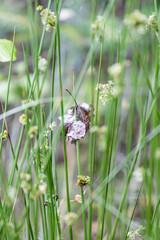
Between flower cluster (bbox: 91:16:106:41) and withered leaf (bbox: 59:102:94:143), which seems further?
withered leaf (bbox: 59:102:94:143)

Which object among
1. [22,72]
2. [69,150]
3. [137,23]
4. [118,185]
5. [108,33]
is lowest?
[118,185]

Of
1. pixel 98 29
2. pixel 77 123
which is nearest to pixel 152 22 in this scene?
pixel 98 29

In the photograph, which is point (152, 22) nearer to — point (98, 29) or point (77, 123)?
point (98, 29)

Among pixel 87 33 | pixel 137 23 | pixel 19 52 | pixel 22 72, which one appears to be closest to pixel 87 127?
pixel 137 23

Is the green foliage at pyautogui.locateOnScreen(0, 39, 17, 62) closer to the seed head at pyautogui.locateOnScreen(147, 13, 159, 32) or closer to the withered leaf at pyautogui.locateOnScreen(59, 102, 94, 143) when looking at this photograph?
the withered leaf at pyautogui.locateOnScreen(59, 102, 94, 143)

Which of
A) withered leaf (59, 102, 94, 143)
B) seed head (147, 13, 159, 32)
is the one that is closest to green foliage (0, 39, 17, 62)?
withered leaf (59, 102, 94, 143)

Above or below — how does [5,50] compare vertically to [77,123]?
above

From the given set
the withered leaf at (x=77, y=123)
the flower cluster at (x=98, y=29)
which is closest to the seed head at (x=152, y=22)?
the flower cluster at (x=98, y=29)

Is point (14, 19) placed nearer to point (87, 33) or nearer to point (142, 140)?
point (87, 33)
